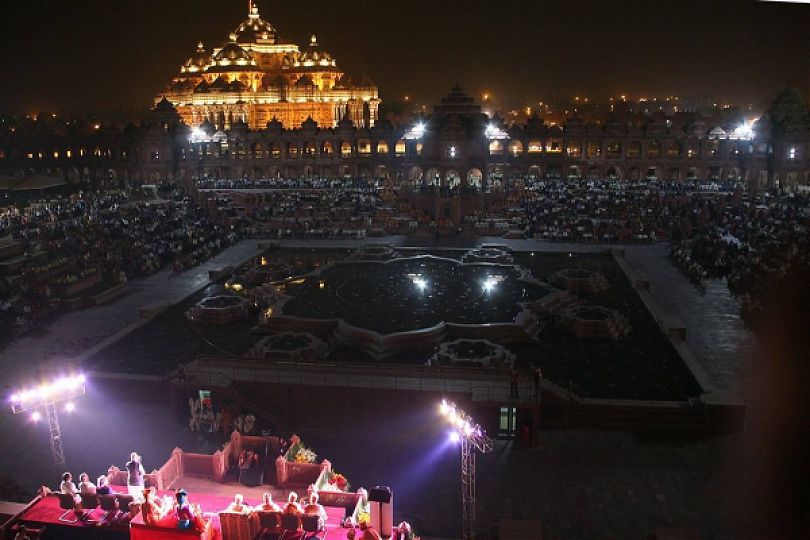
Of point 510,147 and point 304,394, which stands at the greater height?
point 510,147

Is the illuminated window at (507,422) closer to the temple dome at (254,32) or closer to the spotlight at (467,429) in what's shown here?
the spotlight at (467,429)

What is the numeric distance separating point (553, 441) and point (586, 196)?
37192 mm

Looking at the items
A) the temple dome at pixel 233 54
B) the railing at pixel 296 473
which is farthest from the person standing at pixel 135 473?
the temple dome at pixel 233 54

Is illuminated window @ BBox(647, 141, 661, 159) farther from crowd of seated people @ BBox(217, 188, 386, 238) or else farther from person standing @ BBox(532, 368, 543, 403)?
person standing @ BBox(532, 368, 543, 403)

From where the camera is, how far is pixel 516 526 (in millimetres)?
12312

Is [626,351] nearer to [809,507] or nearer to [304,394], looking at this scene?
[809,507]

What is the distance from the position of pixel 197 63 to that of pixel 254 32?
9100 millimetres

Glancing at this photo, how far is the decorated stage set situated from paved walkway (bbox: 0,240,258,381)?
1009 cm

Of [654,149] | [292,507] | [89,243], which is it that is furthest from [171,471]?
[654,149]

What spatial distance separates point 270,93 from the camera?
292 feet

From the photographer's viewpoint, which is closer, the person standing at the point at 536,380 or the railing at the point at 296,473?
the railing at the point at 296,473

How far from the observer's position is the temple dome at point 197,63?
9956 cm

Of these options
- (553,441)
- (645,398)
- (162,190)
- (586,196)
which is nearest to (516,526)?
(553,441)

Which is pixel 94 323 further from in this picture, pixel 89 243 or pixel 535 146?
pixel 535 146
